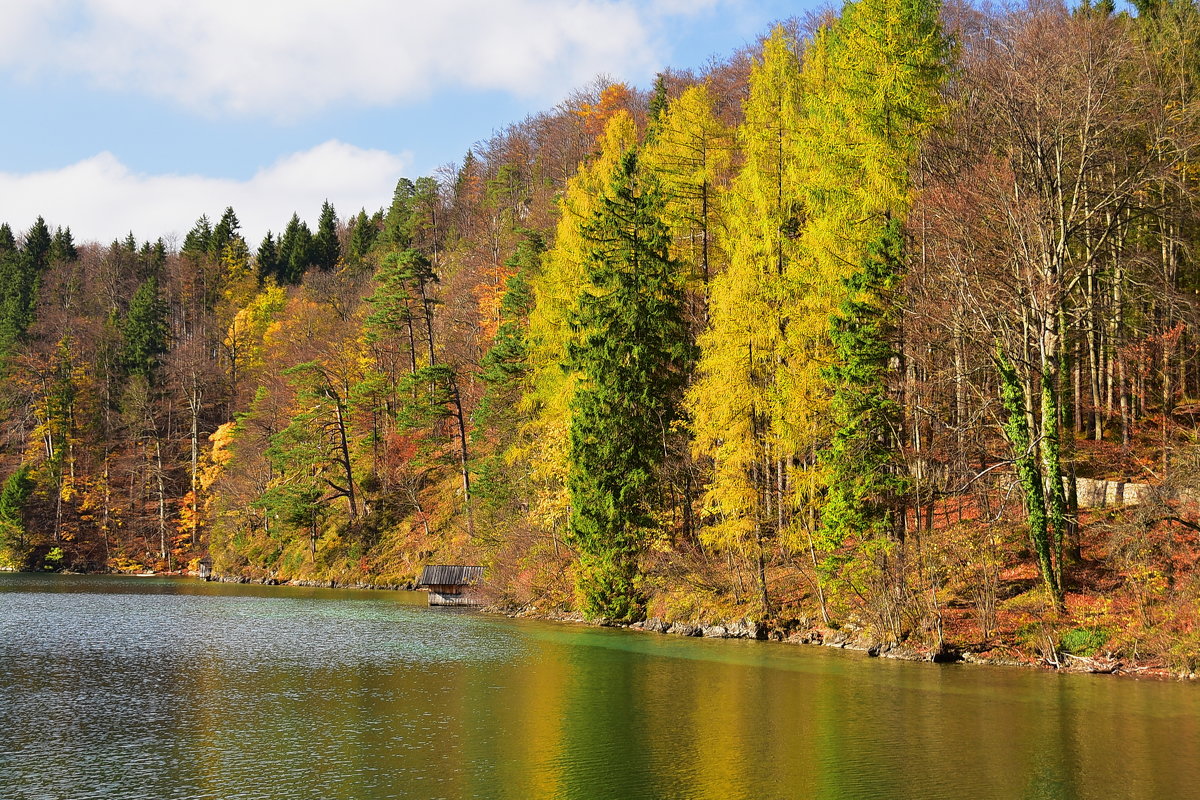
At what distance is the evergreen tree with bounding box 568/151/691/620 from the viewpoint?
3184cm

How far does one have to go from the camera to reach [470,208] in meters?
84.8

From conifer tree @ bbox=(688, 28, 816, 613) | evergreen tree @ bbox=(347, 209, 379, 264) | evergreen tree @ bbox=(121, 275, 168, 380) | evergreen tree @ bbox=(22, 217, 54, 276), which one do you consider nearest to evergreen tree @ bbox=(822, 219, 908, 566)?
conifer tree @ bbox=(688, 28, 816, 613)

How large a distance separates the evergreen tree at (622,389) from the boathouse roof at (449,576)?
9970mm

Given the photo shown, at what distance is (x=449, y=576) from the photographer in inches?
1665

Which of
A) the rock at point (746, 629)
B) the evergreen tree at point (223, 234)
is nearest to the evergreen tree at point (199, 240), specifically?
the evergreen tree at point (223, 234)

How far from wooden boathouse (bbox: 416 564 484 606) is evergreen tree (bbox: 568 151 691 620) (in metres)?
9.99

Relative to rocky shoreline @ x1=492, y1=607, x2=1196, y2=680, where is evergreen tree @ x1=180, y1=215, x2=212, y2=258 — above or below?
above

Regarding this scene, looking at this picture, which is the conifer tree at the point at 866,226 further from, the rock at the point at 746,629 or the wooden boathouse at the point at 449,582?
the wooden boathouse at the point at 449,582

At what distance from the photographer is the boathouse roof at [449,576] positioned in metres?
42.1

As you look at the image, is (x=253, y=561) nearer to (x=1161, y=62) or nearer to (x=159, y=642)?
(x=159, y=642)

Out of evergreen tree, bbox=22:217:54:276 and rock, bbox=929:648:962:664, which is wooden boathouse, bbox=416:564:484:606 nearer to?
rock, bbox=929:648:962:664

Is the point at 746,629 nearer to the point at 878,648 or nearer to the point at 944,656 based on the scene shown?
the point at 878,648

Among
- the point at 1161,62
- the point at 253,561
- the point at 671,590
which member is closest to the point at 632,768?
the point at 671,590

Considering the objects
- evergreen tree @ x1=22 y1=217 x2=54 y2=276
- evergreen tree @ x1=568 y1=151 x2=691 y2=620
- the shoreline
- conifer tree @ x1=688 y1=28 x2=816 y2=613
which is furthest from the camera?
evergreen tree @ x1=22 y1=217 x2=54 y2=276
